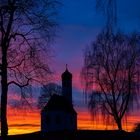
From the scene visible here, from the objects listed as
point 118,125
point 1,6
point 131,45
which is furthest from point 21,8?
point 118,125

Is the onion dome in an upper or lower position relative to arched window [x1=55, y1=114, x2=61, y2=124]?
upper

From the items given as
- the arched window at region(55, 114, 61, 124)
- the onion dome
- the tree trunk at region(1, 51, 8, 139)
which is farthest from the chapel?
the tree trunk at region(1, 51, 8, 139)

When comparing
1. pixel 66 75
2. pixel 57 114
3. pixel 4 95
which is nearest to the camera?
pixel 4 95

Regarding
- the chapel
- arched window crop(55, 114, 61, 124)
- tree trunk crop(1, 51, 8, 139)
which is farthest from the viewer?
arched window crop(55, 114, 61, 124)

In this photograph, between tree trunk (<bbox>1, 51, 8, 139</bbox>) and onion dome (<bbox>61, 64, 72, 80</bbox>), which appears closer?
tree trunk (<bbox>1, 51, 8, 139</bbox>)

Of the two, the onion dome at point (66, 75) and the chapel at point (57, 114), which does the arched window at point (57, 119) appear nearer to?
the chapel at point (57, 114)

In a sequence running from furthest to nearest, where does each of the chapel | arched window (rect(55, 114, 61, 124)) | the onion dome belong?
the onion dome < arched window (rect(55, 114, 61, 124)) < the chapel

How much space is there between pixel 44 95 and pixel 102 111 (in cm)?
3278

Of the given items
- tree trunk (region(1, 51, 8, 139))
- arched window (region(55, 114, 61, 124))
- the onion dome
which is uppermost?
the onion dome

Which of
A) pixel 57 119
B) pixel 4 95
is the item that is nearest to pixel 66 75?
pixel 57 119

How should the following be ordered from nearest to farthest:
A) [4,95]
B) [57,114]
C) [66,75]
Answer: [4,95] → [57,114] → [66,75]

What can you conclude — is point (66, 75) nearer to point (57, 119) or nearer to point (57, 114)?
point (57, 114)

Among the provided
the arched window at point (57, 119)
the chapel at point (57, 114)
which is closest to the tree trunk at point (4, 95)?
the chapel at point (57, 114)

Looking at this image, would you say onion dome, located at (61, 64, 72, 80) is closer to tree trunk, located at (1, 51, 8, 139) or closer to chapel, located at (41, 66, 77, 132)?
chapel, located at (41, 66, 77, 132)
